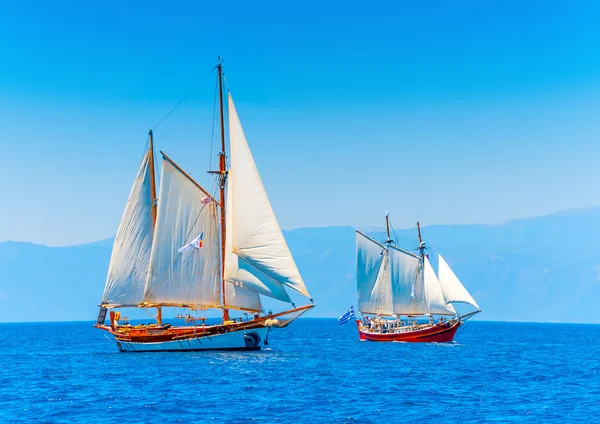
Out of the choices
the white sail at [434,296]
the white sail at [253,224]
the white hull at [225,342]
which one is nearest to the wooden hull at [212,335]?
the white hull at [225,342]

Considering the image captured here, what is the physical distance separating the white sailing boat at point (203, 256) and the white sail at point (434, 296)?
117 feet

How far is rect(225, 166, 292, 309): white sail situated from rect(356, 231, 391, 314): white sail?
128ft

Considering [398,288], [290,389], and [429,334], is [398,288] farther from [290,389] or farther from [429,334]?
[290,389]

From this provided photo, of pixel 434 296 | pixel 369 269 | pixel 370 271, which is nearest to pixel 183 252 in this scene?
pixel 369 269

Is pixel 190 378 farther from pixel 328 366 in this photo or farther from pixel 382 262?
pixel 382 262

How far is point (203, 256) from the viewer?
243 feet

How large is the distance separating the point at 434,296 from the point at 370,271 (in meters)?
9.73

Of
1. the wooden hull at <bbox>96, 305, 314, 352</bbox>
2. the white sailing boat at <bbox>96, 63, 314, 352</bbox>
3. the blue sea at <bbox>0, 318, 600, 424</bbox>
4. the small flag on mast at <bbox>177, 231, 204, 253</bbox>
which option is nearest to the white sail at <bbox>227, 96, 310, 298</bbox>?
the white sailing boat at <bbox>96, 63, 314, 352</bbox>

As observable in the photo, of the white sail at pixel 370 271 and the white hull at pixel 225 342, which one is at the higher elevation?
the white sail at pixel 370 271

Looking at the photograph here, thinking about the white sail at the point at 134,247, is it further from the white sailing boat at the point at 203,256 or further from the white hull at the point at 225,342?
the white hull at the point at 225,342

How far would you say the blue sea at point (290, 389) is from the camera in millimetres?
43312

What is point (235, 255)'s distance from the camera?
A: 70.2 metres

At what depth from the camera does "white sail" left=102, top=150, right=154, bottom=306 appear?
76.4 meters

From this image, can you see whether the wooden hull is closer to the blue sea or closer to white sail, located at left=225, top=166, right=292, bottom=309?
the blue sea
